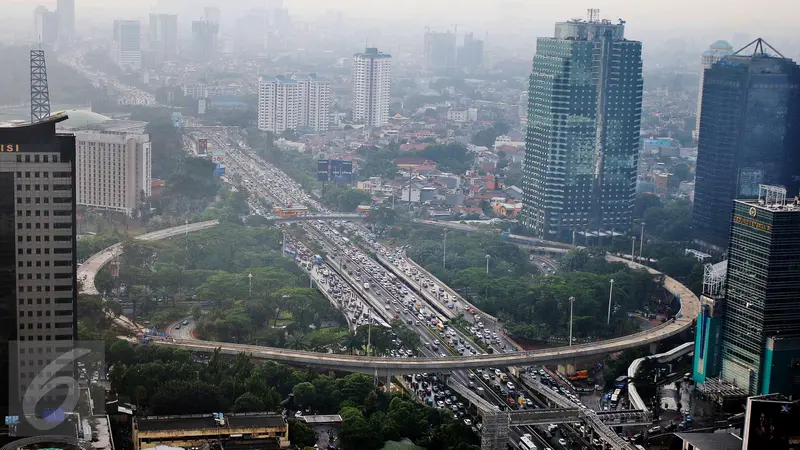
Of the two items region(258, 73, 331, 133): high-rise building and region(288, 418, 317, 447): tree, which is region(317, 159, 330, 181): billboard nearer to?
region(258, 73, 331, 133): high-rise building

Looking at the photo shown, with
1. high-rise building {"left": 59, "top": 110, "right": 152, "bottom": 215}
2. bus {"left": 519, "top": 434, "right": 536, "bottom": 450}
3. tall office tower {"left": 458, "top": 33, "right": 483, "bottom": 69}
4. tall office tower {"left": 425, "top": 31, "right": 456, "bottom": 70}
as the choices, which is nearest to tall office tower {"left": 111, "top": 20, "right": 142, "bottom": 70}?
tall office tower {"left": 425, "top": 31, "right": 456, "bottom": 70}

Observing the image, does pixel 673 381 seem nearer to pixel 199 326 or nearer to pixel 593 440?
pixel 593 440

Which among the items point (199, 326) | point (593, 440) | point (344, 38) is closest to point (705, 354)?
point (593, 440)

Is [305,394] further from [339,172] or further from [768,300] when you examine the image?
[339,172]

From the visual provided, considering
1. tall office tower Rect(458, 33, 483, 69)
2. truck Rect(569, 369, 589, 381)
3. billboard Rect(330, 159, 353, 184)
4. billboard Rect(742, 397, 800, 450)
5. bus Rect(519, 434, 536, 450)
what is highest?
tall office tower Rect(458, 33, 483, 69)

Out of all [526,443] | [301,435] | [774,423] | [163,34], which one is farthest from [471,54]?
[774,423]

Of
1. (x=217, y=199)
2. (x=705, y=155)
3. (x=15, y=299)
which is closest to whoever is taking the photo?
(x=15, y=299)
